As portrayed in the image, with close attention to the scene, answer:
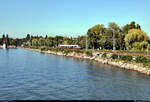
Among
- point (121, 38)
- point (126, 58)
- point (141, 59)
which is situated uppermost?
point (121, 38)

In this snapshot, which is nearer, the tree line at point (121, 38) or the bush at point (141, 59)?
the bush at point (141, 59)

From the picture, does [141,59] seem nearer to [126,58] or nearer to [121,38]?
[126,58]

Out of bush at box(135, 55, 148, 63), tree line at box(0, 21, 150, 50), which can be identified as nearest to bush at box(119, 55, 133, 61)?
bush at box(135, 55, 148, 63)

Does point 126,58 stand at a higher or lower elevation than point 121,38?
lower

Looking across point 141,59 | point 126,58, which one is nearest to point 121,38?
point 126,58

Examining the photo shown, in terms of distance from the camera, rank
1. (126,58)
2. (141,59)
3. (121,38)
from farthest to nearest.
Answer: (121,38) < (126,58) < (141,59)

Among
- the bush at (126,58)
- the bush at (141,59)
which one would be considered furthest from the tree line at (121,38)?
the bush at (141,59)

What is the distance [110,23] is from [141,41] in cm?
5628

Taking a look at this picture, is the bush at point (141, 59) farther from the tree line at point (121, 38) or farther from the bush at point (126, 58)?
the tree line at point (121, 38)

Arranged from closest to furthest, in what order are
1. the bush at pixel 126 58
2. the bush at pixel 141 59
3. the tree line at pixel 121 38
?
1. the bush at pixel 141 59
2. the bush at pixel 126 58
3. the tree line at pixel 121 38

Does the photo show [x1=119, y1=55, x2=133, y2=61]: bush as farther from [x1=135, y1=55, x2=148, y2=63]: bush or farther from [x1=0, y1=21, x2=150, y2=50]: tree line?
[x1=0, y1=21, x2=150, y2=50]: tree line

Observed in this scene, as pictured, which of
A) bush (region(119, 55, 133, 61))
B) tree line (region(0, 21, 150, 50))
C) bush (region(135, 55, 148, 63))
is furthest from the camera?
tree line (region(0, 21, 150, 50))

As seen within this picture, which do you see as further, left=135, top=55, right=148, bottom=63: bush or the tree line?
the tree line

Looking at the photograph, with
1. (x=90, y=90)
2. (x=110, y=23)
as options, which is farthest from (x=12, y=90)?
(x=110, y=23)
